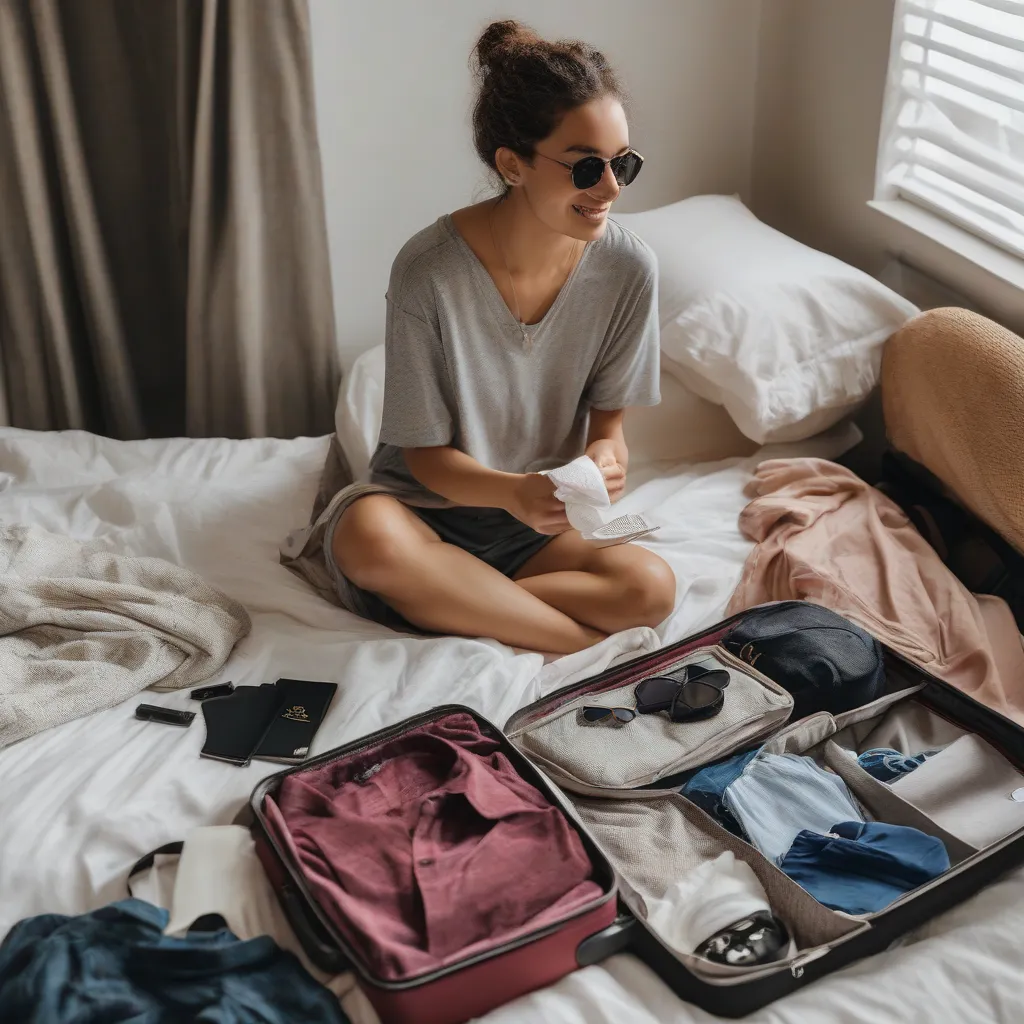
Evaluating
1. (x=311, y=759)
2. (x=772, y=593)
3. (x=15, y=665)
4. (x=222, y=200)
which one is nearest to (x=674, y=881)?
(x=311, y=759)

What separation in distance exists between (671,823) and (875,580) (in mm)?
585

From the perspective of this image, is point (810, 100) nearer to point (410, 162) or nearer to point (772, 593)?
point (410, 162)

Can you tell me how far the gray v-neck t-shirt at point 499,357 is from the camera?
59.4 inches

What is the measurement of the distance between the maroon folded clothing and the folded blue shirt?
236 mm

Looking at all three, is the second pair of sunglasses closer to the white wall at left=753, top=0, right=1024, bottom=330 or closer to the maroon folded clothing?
the maroon folded clothing

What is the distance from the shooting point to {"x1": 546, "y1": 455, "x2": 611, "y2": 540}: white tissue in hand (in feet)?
4.62

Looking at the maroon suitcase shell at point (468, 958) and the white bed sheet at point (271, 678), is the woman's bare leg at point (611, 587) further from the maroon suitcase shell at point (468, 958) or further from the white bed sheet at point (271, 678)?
the maroon suitcase shell at point (468, 958)

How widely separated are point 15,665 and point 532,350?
0.80 metres

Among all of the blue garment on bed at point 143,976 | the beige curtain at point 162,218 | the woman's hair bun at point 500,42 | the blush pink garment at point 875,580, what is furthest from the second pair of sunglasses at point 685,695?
the beige curtain at point 162,218

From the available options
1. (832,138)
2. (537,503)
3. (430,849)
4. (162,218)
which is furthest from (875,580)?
(162,218)

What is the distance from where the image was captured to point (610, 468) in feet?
5.06

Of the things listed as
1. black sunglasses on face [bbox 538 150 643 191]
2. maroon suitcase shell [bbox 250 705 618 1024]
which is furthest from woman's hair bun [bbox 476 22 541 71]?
maroon suitcase shell [bbox 250 705 618 1024]

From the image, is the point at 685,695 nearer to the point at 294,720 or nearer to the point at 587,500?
the point at 587,500

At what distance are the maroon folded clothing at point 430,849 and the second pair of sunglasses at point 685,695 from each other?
206 mm
